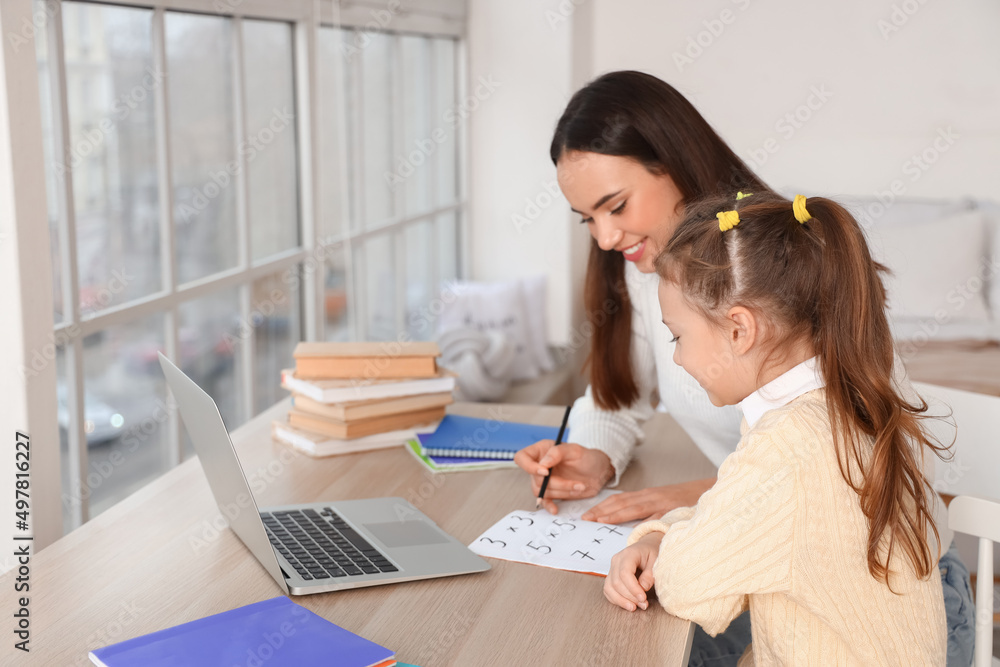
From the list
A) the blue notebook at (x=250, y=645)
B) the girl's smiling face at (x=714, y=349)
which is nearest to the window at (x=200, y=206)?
the blue notebook at (x=250, y=645)

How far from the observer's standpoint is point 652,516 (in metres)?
1.22

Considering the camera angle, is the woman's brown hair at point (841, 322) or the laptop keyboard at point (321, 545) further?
the laptop keyboard at point (321, 545)

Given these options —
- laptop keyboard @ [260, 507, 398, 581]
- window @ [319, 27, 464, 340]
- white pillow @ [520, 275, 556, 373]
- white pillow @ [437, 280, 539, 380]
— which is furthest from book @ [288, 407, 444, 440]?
white pillow @ [520, 275, 556, 373]

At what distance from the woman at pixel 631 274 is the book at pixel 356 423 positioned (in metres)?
0.28

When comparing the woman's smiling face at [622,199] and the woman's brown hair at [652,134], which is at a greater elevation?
the woman's brown hair at [652,134]

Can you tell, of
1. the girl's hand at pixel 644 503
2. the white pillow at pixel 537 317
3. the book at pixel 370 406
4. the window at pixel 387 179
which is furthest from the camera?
the white pillow at pixel 537 317

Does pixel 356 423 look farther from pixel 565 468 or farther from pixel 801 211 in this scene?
pixel 801 211

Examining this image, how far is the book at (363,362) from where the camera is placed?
5.06ft

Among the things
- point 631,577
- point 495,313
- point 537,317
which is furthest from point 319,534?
point 537,317

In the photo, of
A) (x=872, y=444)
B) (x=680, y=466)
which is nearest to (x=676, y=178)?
(x=680, y=466)

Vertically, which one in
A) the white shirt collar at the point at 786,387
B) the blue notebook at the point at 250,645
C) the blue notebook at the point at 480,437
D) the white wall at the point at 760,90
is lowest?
the blue notebook at the point at 250,645

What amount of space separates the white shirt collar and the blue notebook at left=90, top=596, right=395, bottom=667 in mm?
479

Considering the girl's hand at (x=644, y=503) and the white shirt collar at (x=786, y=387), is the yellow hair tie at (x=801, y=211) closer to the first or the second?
the white shirt collar at (x=786, y=387)

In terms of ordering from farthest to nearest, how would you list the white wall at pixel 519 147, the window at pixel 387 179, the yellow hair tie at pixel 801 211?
the white wall at pixel 519 147 → the window at pixel 387 179 → the yellow hair tie at pixel 801 211
